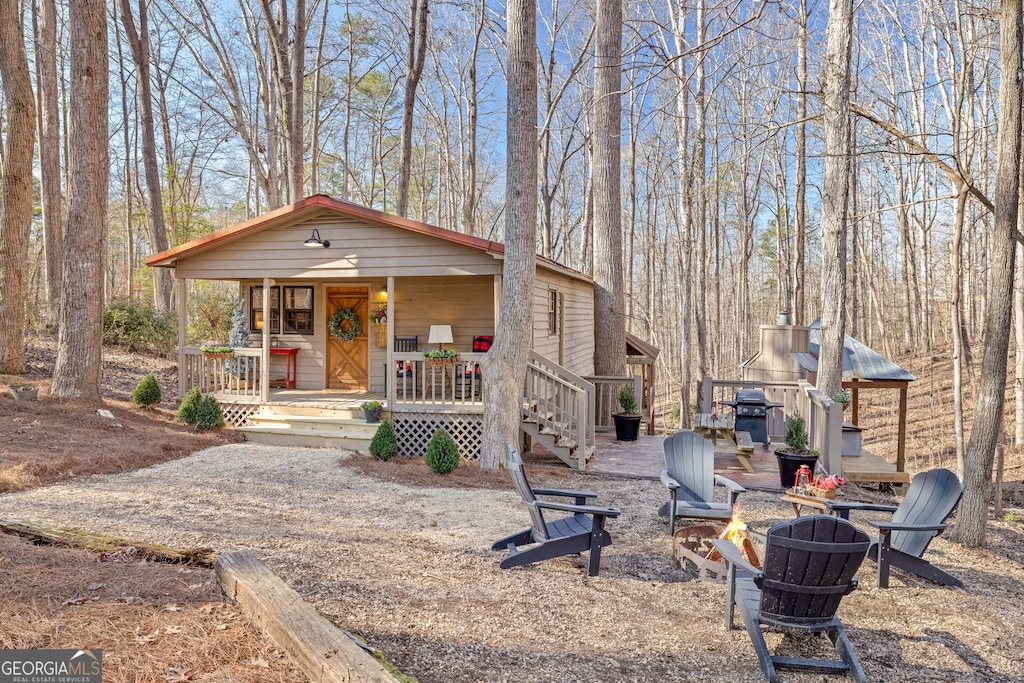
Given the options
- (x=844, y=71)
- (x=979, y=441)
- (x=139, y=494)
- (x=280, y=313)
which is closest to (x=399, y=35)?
(x=280, y=313)

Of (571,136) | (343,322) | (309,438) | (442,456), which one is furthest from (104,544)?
(571,136)

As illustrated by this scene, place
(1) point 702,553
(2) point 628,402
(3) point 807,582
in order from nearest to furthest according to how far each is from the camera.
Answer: (3) point 807,582
(1) point 702,553
(2) point 628,402

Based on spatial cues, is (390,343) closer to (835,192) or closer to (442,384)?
(442,384)

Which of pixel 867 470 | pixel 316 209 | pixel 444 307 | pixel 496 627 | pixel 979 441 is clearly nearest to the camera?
pixel 496 627

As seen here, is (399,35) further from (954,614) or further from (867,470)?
(954,614)

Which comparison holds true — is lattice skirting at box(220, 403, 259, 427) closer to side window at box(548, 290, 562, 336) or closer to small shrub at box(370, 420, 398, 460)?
small shrub at box(370, 420, 398, 460)

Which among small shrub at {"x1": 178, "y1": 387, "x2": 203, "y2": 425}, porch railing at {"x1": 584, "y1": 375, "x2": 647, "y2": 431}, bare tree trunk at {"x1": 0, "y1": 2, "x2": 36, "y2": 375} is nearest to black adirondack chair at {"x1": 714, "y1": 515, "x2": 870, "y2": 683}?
porch railing at {"x1": 584, "y1": 375, "x2": 647, "y2": 431}

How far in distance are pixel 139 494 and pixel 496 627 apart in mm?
4445

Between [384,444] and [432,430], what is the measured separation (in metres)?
1.14

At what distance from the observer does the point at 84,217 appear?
991cm

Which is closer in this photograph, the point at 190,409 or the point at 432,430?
the point at 432,430

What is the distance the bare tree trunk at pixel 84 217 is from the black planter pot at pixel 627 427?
861 centimetres

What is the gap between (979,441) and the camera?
5547 mm

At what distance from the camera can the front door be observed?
1209cm
